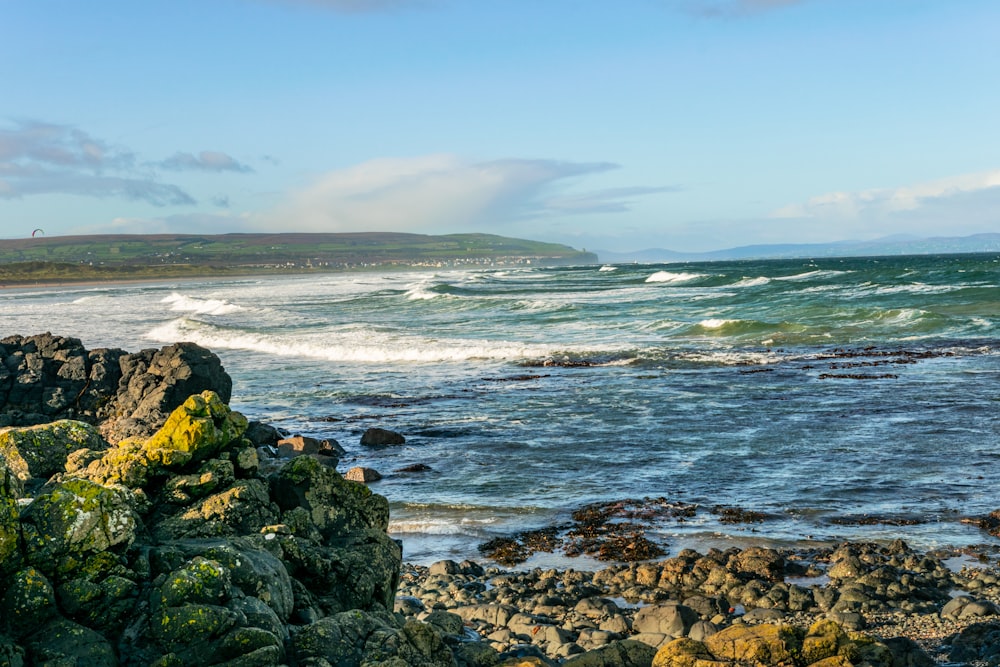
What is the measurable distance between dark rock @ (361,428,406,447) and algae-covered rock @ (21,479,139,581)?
46.6ft

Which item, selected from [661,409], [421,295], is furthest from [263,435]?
[421,295]

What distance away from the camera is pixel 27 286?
14525 centimetres

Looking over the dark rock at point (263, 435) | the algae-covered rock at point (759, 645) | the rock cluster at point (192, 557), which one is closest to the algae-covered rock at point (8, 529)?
the rock cluster at point (192, 557)

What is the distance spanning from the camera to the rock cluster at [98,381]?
2209cm

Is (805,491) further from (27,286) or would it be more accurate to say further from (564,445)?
(27,286)

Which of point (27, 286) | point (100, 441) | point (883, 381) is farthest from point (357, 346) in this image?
point (27, 286)

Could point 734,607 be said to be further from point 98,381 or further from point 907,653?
point 98,381

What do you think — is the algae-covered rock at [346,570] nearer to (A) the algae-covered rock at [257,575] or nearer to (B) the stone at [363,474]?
(A) the algae-covered rock at [257,575]

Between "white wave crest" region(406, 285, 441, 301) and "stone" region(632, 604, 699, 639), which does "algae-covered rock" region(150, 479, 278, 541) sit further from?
"white wave crest" region(406, 285, 441, 301)

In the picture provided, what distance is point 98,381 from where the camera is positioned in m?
23.3

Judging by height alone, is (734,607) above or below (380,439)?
below

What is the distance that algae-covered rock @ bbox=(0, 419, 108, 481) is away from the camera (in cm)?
879

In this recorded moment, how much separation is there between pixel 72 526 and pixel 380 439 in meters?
14.7

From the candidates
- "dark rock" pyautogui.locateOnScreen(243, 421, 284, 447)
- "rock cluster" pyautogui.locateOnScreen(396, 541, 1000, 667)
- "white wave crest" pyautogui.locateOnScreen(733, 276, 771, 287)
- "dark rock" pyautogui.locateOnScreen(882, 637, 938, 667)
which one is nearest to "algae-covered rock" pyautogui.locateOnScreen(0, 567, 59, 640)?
"rock cluster" pyautogui.locateOnScreen(396, 541, 1000, 667)
